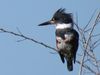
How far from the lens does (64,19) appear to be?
204 inches

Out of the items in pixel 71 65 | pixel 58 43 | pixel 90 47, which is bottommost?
pixel 71 65

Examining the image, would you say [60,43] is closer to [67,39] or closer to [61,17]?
[67,39]

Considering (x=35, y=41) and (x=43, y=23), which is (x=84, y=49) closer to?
(x=35, y=41)

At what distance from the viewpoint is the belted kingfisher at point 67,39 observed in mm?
4867

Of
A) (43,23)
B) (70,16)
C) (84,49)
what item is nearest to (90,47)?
(84,49)

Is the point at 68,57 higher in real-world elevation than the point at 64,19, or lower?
lower

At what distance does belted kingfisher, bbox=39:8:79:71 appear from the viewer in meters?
4.87

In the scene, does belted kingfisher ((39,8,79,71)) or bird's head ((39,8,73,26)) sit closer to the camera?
belted kingfisher ((39,8,79,71))

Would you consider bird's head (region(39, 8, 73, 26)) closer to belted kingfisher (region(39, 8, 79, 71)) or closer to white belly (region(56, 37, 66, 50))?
belted kingfisher (region(39, 8, 79, 71))

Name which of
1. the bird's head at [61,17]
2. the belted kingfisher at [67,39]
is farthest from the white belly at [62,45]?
the bird's head at [61,17]

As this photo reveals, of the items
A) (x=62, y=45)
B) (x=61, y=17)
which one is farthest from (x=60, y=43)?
(x=61, y=17)

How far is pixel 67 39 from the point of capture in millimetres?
4844

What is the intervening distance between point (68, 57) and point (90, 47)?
111 centimetres

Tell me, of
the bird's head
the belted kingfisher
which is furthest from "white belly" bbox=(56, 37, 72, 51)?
the bird's head
